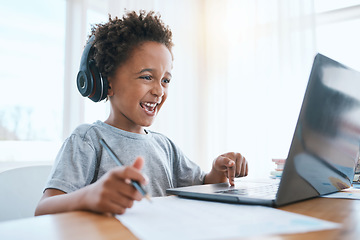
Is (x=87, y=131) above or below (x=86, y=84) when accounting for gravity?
below

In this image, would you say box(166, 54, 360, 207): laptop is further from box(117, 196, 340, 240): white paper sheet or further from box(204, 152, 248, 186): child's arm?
box(204, 152, 248, 186): child's arm

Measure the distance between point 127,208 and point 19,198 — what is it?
0.51 meters

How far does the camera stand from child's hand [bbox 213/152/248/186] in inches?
33.8

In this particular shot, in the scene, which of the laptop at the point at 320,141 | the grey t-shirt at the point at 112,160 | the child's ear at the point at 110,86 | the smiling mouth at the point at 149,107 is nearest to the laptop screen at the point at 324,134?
the laptop at the point at 320,141

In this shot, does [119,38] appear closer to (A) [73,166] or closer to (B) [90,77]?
(B) [90,77]

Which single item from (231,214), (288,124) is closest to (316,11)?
(288,124)

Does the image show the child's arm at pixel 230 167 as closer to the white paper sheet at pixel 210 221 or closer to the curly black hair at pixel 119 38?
the white paper sheet at pixel 210 221

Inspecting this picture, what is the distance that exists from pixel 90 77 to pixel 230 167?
483 millimetres

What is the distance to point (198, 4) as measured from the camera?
128 inches

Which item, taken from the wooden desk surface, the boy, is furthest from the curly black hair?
the wooden desk surface

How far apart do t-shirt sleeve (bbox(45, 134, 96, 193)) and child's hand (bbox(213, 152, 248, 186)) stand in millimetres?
367

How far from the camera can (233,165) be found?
853mm

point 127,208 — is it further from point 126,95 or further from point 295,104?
point 295,104

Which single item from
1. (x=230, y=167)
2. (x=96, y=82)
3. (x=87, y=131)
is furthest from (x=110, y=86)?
(x=230, y=167)
